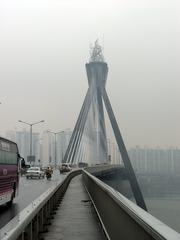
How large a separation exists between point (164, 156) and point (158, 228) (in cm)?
11269

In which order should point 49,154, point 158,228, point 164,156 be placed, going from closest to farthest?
point 158,228, point 164,156, point 49,154

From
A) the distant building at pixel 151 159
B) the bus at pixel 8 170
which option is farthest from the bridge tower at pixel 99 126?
the bus at pixel 8 170

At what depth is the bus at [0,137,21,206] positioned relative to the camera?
18297 millimetres

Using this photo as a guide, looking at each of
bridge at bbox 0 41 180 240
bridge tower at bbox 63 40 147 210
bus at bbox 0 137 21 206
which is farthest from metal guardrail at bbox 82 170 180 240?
bridge tower at bbox 63 40 147 210

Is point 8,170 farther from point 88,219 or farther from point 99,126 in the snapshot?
point 99,126

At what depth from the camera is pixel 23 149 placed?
136 m

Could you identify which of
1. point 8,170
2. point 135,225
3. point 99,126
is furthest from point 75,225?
point 99,126

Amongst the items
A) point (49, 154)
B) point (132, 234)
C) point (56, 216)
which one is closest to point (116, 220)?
point (132, 234)

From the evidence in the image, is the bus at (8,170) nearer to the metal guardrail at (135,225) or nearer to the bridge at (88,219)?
the bridge at (88,219)

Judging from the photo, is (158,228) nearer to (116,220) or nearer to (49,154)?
(116,220)

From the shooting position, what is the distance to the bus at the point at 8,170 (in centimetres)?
1830

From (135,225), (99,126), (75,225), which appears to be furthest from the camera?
(99,126)

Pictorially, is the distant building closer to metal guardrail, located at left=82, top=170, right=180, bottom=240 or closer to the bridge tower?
the bridge tower

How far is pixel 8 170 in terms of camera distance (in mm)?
19672
